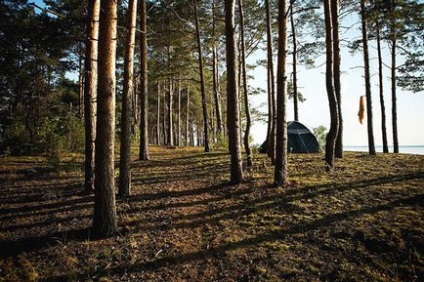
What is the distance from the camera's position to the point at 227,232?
215 inches

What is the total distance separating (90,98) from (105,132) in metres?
2.68

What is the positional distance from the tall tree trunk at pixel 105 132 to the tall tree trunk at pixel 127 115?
5.29 ft

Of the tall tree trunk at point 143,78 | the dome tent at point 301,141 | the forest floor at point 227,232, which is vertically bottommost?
the forest floor at point 227,232

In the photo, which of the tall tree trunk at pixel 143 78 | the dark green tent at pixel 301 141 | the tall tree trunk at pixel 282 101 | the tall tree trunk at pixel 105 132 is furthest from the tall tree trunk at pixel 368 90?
the tall tree trunk at pixel 105 132

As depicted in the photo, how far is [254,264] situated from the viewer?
4531mm

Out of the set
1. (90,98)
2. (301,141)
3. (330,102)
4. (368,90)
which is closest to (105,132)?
(90,98)

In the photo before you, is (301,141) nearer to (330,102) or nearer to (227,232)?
(330,102)

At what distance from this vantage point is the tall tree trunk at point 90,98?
7445 millimetres

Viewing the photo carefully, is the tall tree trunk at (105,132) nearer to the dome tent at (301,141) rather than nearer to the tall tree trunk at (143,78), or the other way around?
the tall tree trunk at (143,78)

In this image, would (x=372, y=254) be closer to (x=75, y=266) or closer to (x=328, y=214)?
(x=328, y=214)

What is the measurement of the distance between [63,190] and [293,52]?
47.5 ft

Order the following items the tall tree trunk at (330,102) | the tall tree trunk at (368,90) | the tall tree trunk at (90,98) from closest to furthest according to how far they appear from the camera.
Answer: the tall tree trunk at (90,98) → the tall tree trunk at (330,102) → the tall tree trunk at (368,90)

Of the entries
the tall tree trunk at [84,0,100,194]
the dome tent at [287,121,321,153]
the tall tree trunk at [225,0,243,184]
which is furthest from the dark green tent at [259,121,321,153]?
the tall tree trunk at [84,0,100,194]

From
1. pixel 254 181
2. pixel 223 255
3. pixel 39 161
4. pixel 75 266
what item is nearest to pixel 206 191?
pixel 254 181
